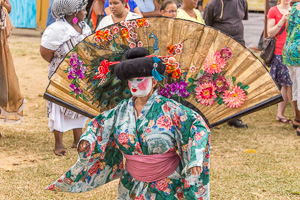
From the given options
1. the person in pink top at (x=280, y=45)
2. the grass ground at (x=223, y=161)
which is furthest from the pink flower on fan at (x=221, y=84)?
the person in pink top at (x=280, y=45)

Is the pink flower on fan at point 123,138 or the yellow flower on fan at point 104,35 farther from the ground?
the yellow flower on fan at point 104,35

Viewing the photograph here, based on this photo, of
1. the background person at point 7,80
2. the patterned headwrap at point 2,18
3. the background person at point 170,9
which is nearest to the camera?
the patterned headwrap at point 2,18

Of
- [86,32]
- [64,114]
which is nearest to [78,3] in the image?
[86,32]

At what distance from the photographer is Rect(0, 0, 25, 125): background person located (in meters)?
6.55

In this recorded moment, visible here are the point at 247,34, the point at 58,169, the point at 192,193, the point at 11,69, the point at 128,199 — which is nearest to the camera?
the point at 192,193

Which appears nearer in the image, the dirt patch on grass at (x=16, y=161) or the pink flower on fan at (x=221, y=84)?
the pink flower on fan at (x=221, y=84)

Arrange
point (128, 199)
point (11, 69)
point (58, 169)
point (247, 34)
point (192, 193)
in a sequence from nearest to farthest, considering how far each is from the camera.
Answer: point (192, 193) → point (128, 199) → point (58, 169) → point (11, 69) → point (247, 34)

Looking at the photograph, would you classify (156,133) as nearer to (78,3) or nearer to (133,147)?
(133,147)

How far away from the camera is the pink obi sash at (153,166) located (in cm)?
357

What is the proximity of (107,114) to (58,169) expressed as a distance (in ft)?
7.14

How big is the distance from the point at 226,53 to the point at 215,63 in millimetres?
117

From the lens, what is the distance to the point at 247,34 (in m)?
16.2

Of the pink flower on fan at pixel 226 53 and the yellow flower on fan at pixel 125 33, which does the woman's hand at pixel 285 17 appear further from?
the yellow flower on fan at pixel 125 33

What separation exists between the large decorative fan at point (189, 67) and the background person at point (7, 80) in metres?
2.62
